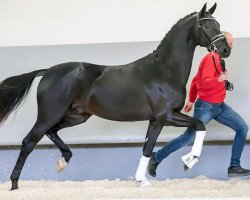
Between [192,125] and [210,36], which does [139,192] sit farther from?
[210,36]

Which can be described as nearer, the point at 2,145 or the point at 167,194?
the point at 167,194

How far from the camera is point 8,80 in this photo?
142 inches

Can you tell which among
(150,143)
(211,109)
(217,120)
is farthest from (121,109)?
(217,120)

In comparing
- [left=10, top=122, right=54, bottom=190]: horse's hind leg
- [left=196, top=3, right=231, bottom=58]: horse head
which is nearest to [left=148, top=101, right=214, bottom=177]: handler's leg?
[left=196, top=3, right=231, bottom=58]: horse head

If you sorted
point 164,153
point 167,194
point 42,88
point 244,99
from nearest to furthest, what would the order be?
point 167,194
point 42,88
point 164,153
point 244,99

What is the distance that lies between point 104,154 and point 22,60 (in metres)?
1.03

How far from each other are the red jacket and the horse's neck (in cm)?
26

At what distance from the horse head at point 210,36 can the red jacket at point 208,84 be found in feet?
1.07

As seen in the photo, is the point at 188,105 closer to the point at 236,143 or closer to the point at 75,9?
the point at 236,143

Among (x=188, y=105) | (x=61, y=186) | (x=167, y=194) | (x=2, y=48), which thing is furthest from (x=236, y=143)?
(x=2, y=48)

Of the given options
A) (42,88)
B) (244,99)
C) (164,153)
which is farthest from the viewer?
(244,99)

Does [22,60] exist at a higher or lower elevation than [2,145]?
higher

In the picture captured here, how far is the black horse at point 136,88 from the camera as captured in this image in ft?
10.6

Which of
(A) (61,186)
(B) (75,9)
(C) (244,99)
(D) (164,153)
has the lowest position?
(A) (61,186)
